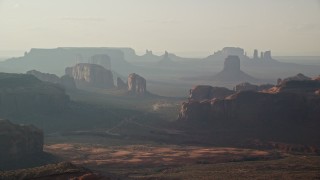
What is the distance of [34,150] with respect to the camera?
268 feet

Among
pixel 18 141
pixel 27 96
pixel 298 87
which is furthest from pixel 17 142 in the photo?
pixel 298 87

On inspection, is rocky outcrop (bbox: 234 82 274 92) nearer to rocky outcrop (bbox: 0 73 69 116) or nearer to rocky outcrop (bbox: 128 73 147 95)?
rocky outcrop (bbox: 128 73 147 95)

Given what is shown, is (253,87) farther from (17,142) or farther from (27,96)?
(17,142)

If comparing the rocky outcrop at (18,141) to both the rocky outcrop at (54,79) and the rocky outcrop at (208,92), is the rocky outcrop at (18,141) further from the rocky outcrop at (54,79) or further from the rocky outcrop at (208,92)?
the rocky outcrop at (54,79)

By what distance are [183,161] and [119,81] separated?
119792mm

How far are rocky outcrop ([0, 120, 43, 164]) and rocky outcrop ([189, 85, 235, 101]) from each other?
67082 millimetres

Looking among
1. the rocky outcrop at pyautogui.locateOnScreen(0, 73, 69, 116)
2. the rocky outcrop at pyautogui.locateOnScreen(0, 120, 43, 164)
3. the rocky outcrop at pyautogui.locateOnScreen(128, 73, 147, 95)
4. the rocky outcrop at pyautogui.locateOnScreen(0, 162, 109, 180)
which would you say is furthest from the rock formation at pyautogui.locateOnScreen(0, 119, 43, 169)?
the rocky outcrop at pyautogui.locateOnScreen(128, 73, 147, 95)

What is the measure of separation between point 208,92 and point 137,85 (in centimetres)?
4533

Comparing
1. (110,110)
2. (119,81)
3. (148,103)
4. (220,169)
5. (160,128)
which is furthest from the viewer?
(119,81)

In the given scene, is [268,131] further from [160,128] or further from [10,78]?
[10,78]

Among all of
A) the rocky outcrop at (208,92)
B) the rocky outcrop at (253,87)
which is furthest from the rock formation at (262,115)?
the rocky outcrop at (253,87)

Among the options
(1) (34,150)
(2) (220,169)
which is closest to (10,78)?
(1) (34,150)

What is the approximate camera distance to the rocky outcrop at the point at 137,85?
184m

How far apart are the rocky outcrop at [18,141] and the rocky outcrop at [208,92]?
67.1 metres
